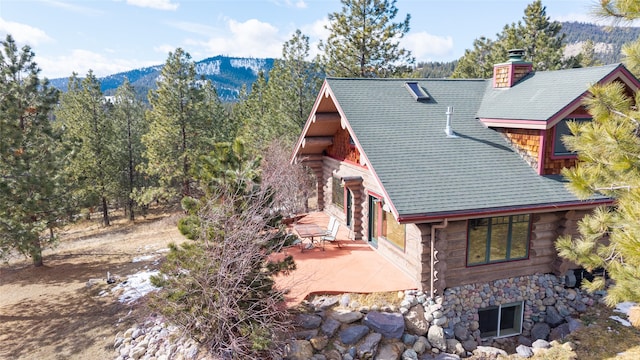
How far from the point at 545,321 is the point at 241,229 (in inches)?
322

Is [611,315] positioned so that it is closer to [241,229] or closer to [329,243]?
[329,243]

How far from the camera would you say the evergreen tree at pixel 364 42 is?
24.6 meters

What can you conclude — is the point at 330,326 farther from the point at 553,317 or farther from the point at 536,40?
the point at 536,40

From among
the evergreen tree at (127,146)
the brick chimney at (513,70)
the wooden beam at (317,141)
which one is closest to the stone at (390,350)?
the wooden beam at (317,141)

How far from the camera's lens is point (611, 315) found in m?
9.54

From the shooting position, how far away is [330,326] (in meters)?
7.95

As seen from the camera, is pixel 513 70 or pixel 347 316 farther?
pixel 513 70

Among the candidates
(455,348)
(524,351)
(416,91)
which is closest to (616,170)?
(524,351)

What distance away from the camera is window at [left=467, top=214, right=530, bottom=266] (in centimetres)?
916

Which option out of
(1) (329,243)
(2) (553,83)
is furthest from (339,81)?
(2) (553,83)

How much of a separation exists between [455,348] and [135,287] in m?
9.39

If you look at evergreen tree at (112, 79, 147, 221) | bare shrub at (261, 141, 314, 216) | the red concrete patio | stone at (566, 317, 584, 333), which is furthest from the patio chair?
evergreen tree at (112, 79, 147, 221)

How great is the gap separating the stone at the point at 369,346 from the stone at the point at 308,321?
3.23ft

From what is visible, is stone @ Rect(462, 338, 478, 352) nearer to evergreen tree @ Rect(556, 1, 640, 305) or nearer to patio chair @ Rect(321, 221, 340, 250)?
evergreen tree @ Rect(556, 1, 640, 305)
